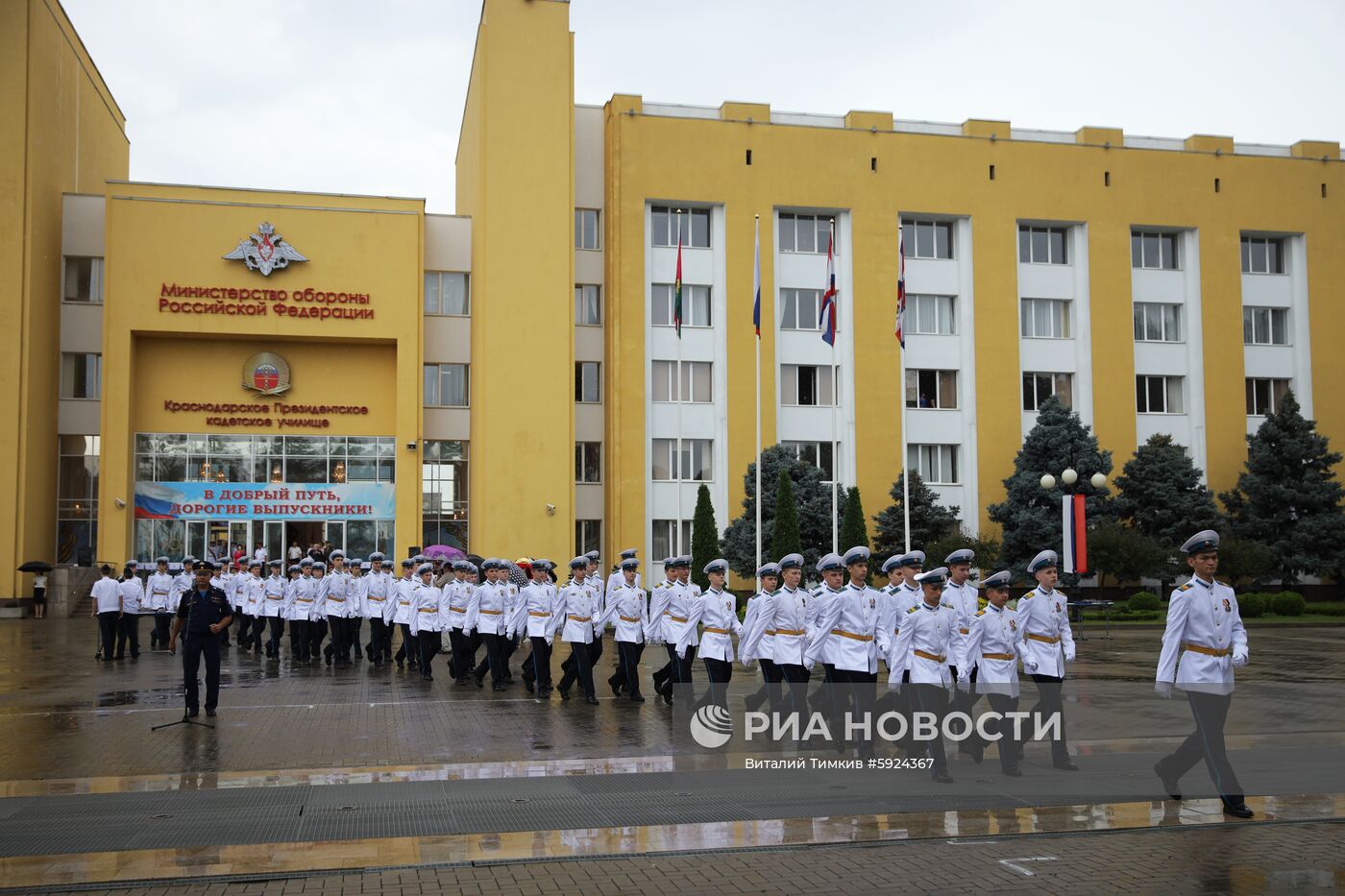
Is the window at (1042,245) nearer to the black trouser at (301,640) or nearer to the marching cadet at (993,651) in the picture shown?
the black trouser at (301,640)

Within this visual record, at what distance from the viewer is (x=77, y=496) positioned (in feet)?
134

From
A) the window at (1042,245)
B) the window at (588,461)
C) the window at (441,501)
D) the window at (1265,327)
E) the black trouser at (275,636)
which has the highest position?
the window at (1042,245)

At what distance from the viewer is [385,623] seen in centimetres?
2161

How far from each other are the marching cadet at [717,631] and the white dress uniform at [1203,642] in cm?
486

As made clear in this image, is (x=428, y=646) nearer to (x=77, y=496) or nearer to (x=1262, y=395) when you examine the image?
(x=77, y=496)

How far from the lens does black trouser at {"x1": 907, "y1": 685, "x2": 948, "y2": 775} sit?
32.4ft

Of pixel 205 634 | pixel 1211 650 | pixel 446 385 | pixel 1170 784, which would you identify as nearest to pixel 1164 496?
pixel 446 385

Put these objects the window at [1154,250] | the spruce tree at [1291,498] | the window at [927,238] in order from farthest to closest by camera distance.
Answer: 1. the window at [1154,250]
2. the window at [927,238]
3. the spruce tree at [1291,498]

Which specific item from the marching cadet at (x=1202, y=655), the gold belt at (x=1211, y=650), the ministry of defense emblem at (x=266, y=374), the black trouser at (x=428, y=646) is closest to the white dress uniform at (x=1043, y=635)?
the marching cadet at (x=1202, y=655)

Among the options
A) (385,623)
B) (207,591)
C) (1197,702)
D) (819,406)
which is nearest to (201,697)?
(207,591)

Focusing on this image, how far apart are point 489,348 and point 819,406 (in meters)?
12.5

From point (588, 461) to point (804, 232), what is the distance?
12139mm

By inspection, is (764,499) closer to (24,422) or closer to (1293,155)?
(24,422)

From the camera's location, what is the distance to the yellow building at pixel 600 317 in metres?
40.6
